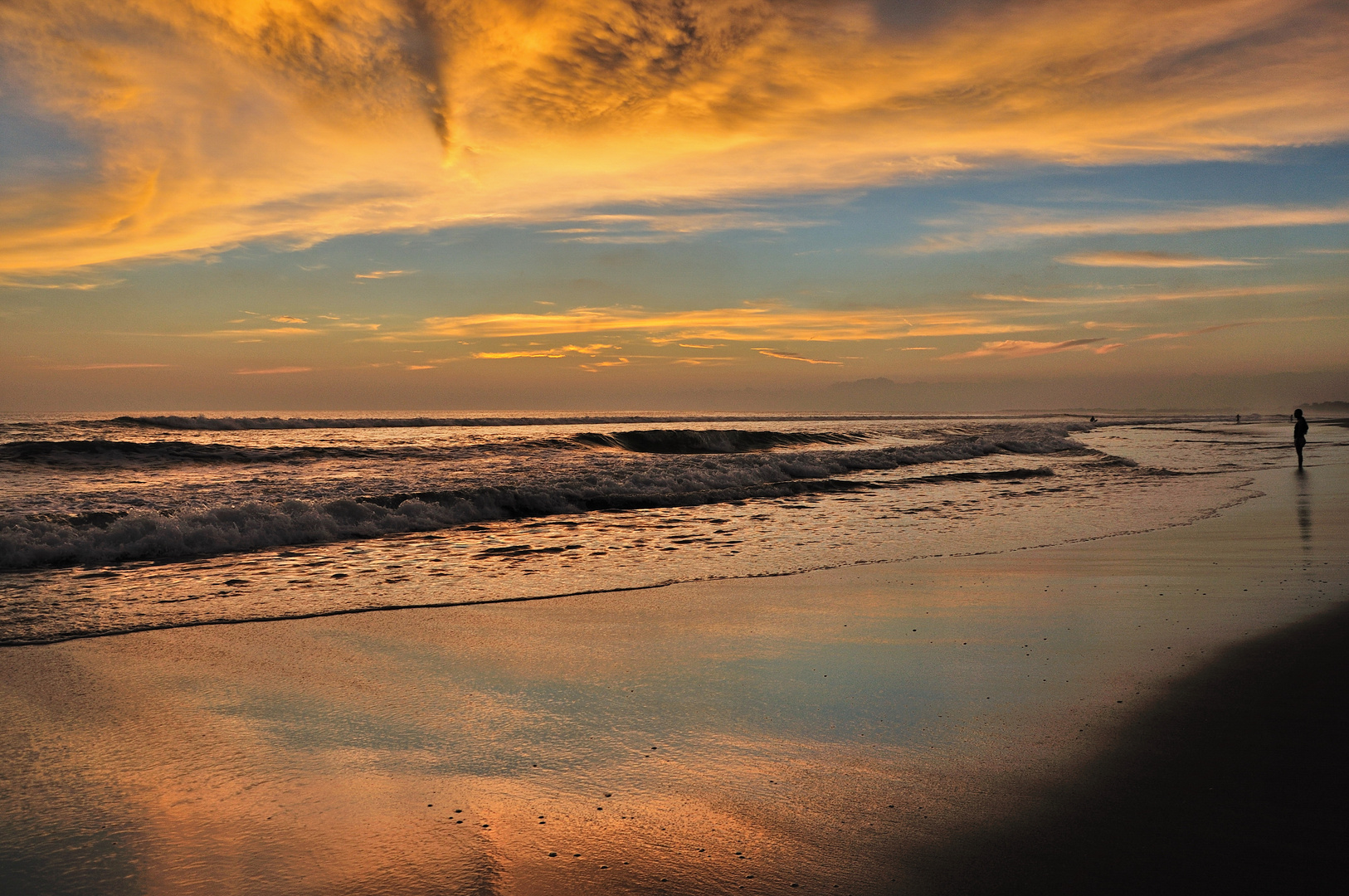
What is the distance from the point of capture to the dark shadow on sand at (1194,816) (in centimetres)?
266

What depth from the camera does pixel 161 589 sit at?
792cm

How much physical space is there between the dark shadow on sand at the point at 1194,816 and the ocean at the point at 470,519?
492 centimetres

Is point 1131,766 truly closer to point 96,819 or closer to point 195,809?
point 195,809

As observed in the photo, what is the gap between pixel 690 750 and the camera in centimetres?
382

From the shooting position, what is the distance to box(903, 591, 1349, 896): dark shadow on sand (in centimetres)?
266

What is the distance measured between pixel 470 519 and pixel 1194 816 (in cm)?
1201

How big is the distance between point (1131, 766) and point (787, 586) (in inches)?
170

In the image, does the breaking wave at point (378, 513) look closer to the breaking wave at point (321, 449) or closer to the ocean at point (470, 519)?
the ocean at point (470, 519)

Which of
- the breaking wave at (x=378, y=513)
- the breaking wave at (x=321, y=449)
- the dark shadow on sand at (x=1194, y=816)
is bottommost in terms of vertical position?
the dark shadow on sand at (x=1194, y=816)

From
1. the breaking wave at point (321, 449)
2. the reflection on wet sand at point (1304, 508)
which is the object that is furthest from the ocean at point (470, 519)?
the reflection on wet sand at point (1304, 508)

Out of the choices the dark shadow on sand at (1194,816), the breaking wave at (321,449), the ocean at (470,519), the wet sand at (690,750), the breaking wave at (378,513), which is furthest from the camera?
the breaking wave at (321,449)

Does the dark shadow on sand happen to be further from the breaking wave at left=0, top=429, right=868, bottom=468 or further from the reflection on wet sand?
the breaking wave at left=0, top=429, right=868, bottom=468

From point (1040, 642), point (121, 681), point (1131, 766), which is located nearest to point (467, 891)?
point (1131, 766)

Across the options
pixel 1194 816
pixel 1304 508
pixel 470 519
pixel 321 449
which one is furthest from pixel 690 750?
pixel 321 449
